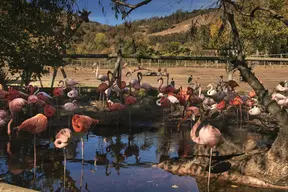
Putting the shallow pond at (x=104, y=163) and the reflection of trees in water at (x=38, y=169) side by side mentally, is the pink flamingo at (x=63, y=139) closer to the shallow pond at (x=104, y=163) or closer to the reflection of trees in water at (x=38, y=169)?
the shallow pond at (x=104, y=163)

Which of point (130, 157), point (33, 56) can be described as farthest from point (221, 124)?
point (33, 56)

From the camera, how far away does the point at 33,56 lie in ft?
39.6

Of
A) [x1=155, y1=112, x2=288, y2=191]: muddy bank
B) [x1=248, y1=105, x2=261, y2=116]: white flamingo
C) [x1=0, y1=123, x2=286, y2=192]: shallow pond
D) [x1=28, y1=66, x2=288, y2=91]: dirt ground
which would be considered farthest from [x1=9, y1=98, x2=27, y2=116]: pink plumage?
[x1=28, y1=66, x2=288, y2=91]: dirt ground

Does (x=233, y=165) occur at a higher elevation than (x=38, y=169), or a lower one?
higher

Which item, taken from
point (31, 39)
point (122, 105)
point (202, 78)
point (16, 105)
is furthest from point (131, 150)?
point (202, 78)

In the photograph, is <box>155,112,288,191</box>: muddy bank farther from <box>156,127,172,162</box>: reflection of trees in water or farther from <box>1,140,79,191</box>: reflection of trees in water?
<box>1,140,79,191</box>: reflection of trees in water

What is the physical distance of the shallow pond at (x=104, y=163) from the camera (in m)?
5.51

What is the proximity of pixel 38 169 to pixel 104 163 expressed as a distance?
98cm

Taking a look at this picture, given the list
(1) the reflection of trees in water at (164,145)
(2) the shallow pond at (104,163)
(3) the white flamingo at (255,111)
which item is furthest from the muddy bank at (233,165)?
(3) the white flamingo at (255,111)

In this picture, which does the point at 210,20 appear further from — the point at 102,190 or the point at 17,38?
the point at 17,38

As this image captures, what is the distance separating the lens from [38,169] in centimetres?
614

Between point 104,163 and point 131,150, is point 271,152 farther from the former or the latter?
point 131,150

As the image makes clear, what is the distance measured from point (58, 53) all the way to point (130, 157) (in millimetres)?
6436

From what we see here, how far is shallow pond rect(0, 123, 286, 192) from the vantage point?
551cm
